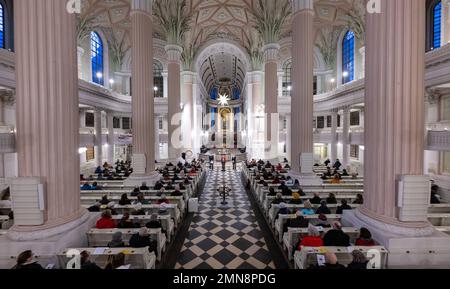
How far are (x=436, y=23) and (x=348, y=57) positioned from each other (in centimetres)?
874

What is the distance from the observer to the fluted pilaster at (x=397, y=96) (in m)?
4.20

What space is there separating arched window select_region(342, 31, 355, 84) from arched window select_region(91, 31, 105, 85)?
2363cm

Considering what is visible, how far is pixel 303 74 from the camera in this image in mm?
10227

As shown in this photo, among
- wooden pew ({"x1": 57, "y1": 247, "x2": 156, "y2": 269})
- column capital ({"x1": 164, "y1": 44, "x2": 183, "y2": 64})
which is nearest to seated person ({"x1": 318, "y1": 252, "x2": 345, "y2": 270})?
wooden pew ({"x1": 57, "y1": 247, "x2": 156, "y2": 269})

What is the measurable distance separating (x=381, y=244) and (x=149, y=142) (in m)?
9.57

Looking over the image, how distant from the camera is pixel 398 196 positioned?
4.23 m

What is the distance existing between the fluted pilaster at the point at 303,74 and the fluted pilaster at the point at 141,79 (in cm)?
728

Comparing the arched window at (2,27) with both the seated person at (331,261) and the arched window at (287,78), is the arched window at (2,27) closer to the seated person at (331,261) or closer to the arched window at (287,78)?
the seated person at (331,261)

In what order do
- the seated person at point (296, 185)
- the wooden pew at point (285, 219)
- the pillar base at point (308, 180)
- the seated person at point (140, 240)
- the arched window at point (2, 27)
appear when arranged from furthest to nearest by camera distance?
1. the arched window at point (2, 27)
2. the pillar base at point (308, 180)
3. the seated person at point (296, 185)
4. the wooden pew at point (285, 219)
5. the seated person at point (140, 240)

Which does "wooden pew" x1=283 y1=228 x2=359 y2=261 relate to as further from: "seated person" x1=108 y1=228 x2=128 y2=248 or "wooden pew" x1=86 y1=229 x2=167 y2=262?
"seated person" x1=108 y1=228 x2=128 y2=248

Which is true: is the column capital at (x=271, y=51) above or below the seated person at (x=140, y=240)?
above

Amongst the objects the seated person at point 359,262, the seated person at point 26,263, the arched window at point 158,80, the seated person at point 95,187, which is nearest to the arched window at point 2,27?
the seated person at point 95,187
